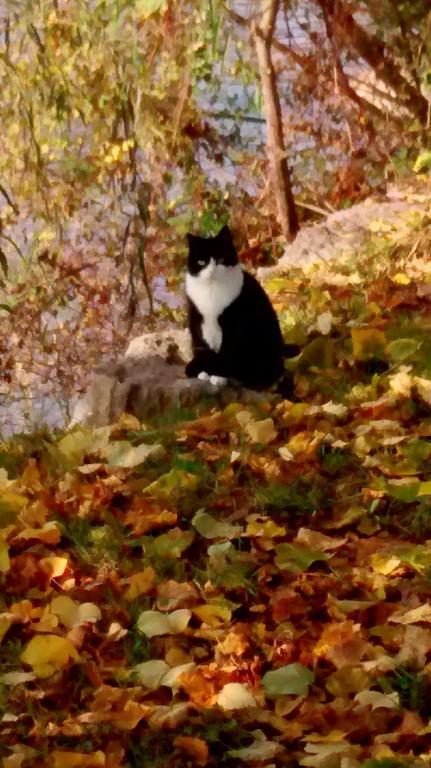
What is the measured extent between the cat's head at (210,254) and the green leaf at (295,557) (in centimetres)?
159

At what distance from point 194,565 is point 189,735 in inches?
27.2

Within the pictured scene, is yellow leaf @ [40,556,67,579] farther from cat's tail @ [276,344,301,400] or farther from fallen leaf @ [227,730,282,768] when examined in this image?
cat's tail @ [276,344,301,400]

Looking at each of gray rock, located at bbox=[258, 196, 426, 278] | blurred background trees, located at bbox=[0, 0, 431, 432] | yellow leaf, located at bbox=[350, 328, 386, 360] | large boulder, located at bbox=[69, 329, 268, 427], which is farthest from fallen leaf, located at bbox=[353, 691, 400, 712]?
blurred background trees, located at bbox=[0, 0, 431, 432]

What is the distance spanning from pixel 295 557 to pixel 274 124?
4.32 metres

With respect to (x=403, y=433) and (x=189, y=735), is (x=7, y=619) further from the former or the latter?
(x=403, y=433)

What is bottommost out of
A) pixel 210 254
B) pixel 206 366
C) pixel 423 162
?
pixel 206 366

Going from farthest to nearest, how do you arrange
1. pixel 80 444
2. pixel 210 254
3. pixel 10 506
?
pixel 210 254
pixel 80 444
pixel 10 506

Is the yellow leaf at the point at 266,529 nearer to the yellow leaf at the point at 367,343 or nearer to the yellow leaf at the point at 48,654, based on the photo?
the yellow leaf at the point at 48,654

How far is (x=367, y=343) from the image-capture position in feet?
12.8

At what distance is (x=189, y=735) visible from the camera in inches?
79.6

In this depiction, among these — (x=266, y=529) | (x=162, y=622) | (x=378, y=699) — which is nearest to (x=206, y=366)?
(x=266, y=529)

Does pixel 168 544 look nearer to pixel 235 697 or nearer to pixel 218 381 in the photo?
pixel 235 697

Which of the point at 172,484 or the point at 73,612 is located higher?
the point at 172,484

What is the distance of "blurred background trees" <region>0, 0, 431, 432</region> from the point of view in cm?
630
